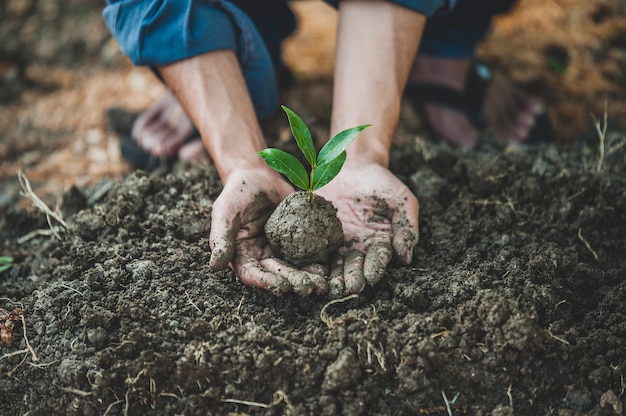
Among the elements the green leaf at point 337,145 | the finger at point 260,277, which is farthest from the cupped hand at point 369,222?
the green leaf at point 337,145

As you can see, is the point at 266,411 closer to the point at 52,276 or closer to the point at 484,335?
the point at 484,335

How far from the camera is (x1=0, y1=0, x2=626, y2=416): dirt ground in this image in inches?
60.6

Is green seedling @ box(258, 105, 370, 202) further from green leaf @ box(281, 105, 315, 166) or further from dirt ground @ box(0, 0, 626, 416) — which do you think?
dirt ground @ box(0, 0, 626, 416)

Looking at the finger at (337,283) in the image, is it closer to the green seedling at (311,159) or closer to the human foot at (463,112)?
the green seedling at (311,159)

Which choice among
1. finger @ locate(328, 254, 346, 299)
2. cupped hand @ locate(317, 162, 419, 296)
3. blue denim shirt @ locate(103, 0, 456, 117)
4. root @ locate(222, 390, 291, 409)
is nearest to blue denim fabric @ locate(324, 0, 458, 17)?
Answer: blue denim shirt @ locate(103, 0, 456, 117)

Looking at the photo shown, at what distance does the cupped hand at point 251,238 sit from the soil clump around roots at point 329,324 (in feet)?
0.27

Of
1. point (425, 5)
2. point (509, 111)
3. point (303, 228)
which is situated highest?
point (425, 5)

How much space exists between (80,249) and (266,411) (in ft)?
2.59

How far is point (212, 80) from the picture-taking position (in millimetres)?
2020

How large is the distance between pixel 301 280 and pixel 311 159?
1.04ft

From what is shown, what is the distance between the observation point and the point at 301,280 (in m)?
1.61

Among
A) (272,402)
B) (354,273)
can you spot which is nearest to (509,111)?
(354,273)

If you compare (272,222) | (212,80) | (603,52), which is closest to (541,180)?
(272,222)

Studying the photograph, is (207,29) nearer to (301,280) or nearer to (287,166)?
(287,166)
